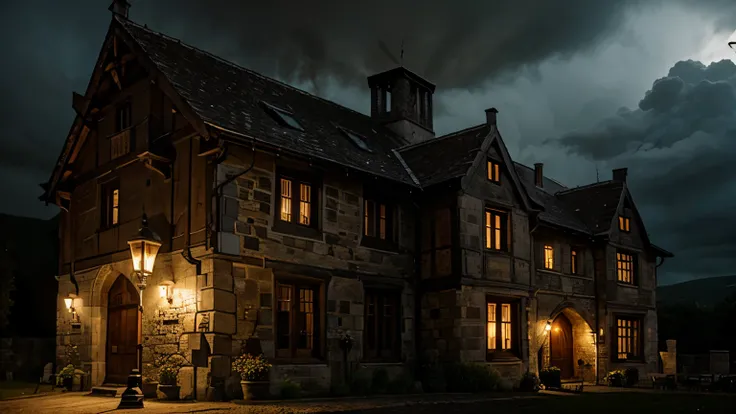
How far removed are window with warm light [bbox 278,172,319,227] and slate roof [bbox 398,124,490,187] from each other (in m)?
4.49

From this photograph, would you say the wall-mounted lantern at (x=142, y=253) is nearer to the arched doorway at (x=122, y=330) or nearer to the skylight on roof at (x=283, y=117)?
the arched doorway at (x=122, y=330)

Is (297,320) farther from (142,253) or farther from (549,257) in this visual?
(549,257)

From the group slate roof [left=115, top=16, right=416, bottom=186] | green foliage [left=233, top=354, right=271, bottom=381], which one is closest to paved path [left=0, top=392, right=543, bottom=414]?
green foliage [left=233, top=354, right=271, bottom=381]

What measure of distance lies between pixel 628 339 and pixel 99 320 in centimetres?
2202

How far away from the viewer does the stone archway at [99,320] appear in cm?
2109

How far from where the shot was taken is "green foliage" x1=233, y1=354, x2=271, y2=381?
17219 mm

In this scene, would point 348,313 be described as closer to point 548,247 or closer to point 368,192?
point 368,192

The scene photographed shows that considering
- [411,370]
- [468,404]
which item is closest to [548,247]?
[411,370]

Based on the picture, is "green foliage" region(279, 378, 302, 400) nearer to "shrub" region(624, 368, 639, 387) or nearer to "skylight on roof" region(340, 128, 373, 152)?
"skylight on roof" region(340, 128, 373, 152)

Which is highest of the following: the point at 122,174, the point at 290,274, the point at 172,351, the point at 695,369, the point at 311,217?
the point at 122,174

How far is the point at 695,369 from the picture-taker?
3522 cm

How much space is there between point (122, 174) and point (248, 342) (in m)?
6.66

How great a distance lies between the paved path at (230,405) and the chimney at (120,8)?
423 inches

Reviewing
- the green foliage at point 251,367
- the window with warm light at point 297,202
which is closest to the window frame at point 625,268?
the window with warm light at point 297,202
